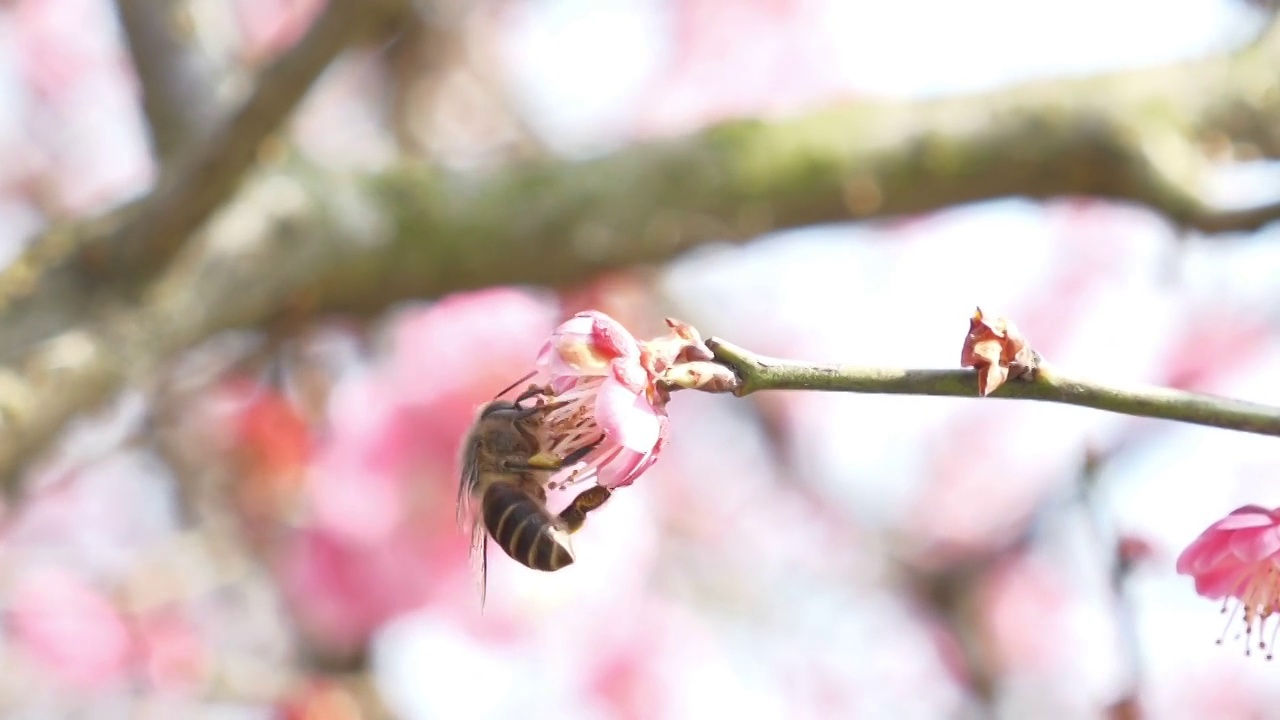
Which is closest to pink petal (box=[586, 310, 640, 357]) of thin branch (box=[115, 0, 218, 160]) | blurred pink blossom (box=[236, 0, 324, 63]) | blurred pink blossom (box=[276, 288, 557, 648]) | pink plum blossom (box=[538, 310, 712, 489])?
pink plum blossom (box=[538, 310, 712, 489])

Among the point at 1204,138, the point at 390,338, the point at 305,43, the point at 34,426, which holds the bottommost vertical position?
the point at 34,426

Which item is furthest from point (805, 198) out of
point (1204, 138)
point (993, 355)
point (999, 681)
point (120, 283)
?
point (999, 681)

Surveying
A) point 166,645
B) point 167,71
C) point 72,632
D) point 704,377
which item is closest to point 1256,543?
point 704,377

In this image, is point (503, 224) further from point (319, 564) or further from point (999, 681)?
point (999, 681)

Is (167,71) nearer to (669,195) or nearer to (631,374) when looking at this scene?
(669,195)

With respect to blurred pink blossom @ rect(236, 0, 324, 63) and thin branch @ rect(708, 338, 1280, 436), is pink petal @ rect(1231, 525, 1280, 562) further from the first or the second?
blurred pink blossom @ rect(236, 0, 324, 63)

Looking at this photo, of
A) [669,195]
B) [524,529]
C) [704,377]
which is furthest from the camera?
[669,195]

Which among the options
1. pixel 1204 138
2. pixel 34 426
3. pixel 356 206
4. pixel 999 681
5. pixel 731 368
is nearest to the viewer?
pixel 731 368
